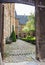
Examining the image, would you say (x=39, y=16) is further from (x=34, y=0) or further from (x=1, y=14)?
(x=1, y=14)

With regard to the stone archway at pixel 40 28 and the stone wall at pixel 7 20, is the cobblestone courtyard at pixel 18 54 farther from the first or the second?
the stone wall at pixel 7 20

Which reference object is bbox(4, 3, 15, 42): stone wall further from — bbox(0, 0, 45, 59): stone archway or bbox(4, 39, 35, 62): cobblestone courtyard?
bbox(0, 0, 45, 59): stone archway

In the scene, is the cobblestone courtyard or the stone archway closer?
the stone archway

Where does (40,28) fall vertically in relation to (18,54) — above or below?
above

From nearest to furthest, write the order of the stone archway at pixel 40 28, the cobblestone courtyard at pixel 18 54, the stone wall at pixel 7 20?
1. the stone archway at pixel 40 28
2. the cobblestone courtyard at pixel 18 54
3. the stone wall at pixel 7 20

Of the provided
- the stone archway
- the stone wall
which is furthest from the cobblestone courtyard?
the stone wall

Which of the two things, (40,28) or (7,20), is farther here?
(7,20)

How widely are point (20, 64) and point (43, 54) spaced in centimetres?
139

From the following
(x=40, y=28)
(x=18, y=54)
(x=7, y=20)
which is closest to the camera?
(x=40, y=28)

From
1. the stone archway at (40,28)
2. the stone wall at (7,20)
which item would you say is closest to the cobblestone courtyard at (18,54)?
the stone archway at (40,28)

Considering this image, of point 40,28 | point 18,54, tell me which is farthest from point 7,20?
point 40,28

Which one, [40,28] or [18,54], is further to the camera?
[18,54]

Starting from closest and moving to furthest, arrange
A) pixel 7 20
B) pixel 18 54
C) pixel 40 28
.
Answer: pixel 40 28 < pixel 18 54 < pixel 7 20

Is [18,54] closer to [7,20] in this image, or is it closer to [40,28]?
[40,28]
